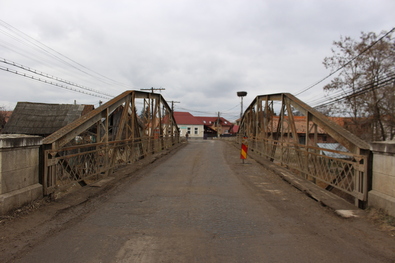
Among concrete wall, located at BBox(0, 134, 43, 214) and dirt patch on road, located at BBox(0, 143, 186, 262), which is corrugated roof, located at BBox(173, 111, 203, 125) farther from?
concrete wall, located at BBox(0, 134, 43, 214)

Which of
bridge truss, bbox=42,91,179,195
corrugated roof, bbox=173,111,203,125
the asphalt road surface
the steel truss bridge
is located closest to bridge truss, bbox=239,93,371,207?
the steel truss bridge

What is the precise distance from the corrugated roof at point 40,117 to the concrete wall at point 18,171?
1569 cm

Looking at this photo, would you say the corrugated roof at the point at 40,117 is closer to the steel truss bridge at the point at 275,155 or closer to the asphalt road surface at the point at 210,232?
the steel truss bridge at the point at 275,155

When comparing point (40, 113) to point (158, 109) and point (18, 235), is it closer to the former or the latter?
point (158, 109)

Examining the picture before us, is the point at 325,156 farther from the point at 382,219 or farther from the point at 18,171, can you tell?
the point at 18,171

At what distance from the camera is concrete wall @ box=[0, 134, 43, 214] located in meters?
4.46

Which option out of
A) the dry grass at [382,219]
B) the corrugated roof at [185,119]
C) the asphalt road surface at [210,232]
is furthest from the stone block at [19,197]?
the corrugated roof at [185,119]

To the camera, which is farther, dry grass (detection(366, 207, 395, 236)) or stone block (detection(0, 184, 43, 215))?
stone block (detection(0, 184, 43, 215))

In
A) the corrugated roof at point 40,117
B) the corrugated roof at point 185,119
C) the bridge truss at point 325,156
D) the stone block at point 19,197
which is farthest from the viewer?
the corrugated roof at point 185,119

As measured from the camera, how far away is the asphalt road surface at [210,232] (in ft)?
11.0

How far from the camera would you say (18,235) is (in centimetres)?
391

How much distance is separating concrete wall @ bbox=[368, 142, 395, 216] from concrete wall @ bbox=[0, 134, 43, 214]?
6.24m

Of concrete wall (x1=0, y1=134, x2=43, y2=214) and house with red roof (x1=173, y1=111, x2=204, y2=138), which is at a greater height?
house with red roof (x1=173, y1=111, x2=204, y2=138)

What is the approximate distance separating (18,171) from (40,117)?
57.6ft
